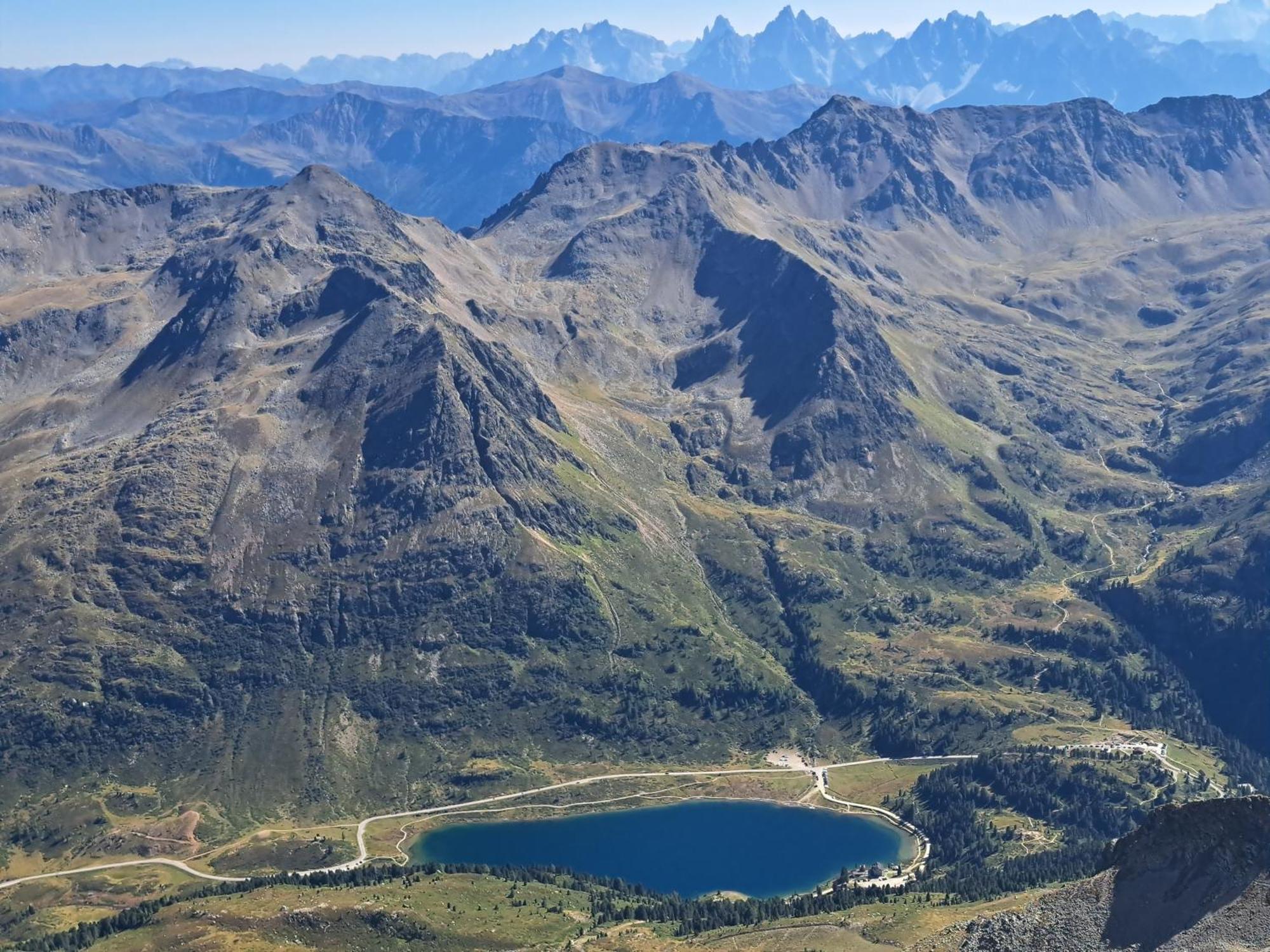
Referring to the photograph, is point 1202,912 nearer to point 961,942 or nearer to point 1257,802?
point 1257,802

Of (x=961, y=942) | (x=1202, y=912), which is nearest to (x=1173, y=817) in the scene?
(x=1202, y=912)

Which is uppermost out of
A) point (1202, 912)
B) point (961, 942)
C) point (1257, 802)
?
point (1257, 802)

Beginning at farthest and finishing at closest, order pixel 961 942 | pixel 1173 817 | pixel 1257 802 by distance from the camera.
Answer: pixel 961 942 → pixel 1173 817 → pixel 1257 802

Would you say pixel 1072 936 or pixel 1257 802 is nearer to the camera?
pixel 1257 802

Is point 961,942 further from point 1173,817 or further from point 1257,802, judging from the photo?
point 1257,802

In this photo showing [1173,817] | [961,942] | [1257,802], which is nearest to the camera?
[1257,802]

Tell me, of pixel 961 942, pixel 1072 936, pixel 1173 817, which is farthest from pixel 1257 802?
pixel 961 942

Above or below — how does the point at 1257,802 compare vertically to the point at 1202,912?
above
